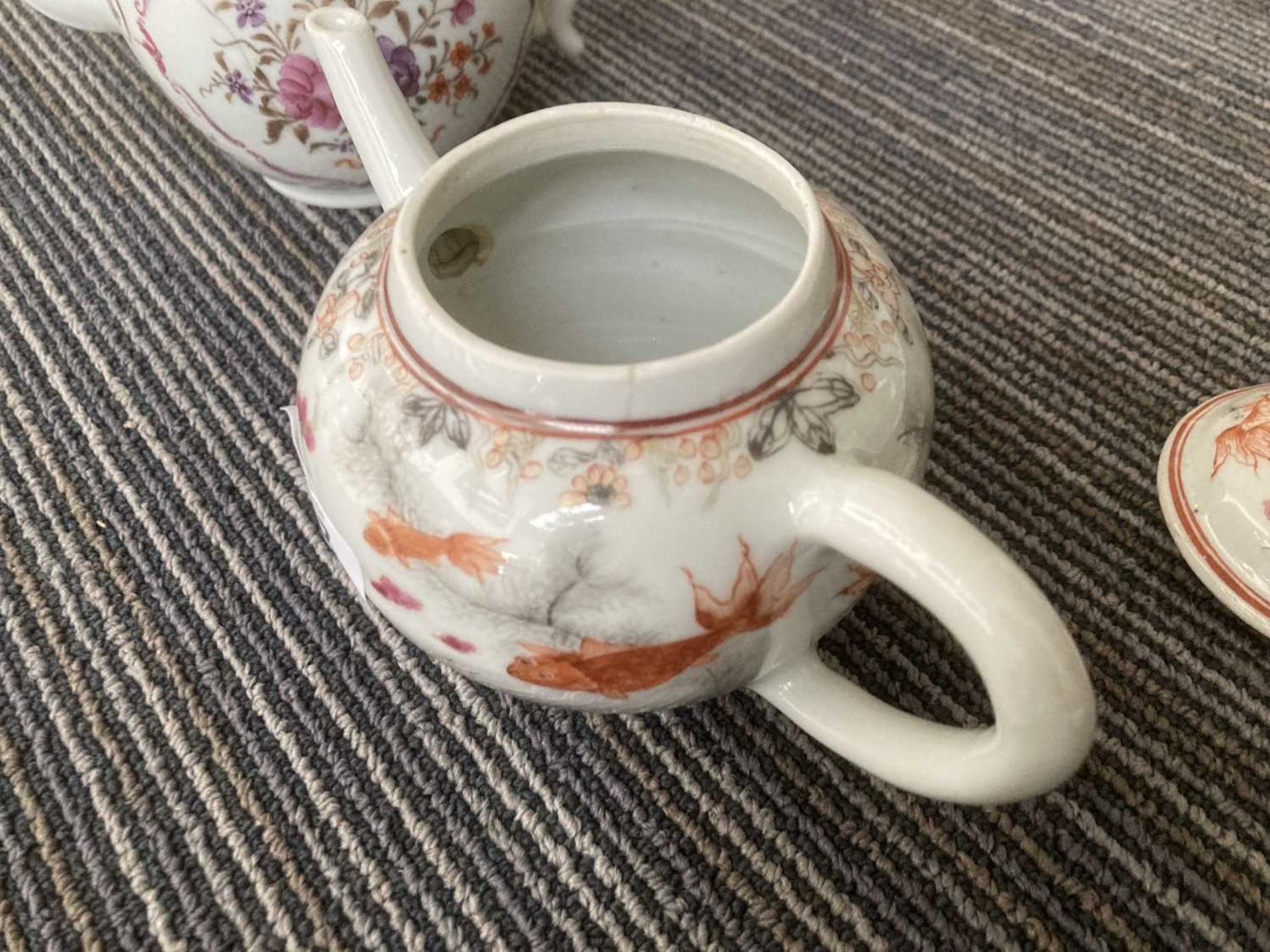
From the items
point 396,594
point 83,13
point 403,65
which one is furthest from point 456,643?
point 83,13

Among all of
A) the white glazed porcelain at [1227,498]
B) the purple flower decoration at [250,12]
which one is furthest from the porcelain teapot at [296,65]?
the white glazed porcelain at [1227,498]

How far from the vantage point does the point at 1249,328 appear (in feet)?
1.77

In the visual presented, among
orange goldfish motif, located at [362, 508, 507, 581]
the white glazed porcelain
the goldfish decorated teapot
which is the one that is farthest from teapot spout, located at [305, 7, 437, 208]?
the white glazed porcelain

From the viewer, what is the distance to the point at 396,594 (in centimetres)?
32

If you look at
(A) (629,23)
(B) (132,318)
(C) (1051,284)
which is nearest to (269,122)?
(B) (132,318)

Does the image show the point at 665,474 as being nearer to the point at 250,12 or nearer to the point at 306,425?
the point at 306,425

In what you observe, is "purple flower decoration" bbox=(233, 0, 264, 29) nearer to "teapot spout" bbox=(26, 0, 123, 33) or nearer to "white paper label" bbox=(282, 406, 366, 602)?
"teapot spout" bbox=(26, 0, 123, 33)

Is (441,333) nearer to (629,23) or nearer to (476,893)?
(476,893)

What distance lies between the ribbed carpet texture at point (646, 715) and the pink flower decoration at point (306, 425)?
143 millimetres

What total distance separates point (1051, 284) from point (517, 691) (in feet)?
1.30

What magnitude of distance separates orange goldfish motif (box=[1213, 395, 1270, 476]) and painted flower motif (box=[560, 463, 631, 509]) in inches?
12.8

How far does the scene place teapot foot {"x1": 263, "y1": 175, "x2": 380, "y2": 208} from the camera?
23.2 inches

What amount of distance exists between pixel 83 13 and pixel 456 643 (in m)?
0.44

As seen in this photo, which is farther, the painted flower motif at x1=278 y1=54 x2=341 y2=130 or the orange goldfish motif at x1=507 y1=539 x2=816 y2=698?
the painted flower motif at x1=278 y1=54 x2=341 y2=130
